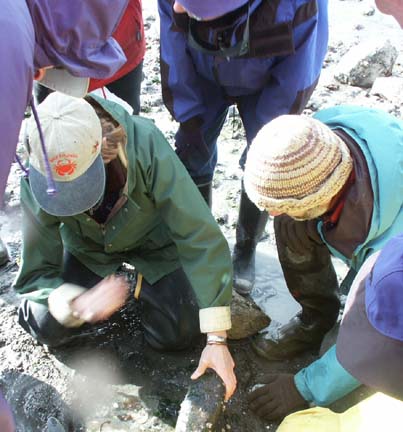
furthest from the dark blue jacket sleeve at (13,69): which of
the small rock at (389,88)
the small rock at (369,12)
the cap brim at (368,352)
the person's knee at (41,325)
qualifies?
the small rock at (369,12)

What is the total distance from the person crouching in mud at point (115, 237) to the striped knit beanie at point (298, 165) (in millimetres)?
471

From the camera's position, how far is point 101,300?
7.91ft

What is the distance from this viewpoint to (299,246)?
2.27m

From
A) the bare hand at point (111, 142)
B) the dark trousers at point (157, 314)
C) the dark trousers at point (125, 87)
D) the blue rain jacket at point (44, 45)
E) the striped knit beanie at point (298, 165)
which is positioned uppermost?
the blue rain jacket at point (44, 45)

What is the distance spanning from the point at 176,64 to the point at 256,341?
1.27 meters

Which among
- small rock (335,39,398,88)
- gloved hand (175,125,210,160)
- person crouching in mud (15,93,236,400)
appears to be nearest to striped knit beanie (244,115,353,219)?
person crouching in mud (15,93,236,400)

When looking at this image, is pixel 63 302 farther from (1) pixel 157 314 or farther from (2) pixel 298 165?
(2) pixel 298 165

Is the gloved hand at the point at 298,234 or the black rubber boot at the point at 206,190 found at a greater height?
the gloved hand at the point at 298,234

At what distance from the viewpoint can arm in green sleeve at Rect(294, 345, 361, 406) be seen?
6.59 feet

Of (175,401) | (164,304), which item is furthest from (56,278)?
(175,401)

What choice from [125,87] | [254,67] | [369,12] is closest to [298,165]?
[254,67]

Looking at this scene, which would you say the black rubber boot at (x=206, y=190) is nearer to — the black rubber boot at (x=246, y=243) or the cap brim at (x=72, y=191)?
the black rubber boot at (x=246, y=243)

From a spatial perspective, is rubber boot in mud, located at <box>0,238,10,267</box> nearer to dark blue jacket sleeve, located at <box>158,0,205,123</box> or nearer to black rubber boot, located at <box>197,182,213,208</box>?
black rubber boot, located at <box>197,182,213,208</box>

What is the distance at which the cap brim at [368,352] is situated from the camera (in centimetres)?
121
